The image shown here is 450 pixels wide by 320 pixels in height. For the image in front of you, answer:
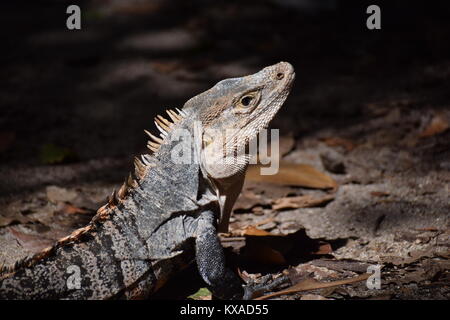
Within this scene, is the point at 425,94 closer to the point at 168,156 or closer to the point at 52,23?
the point at 168,156

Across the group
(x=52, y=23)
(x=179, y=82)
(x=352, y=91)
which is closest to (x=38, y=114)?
(x=179, y=82)

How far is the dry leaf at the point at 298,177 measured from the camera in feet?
19.4

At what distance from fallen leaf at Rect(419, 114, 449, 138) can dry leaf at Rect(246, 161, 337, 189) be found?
4.80ft

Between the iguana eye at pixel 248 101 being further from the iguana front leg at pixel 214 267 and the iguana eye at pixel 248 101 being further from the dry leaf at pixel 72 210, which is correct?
the dry leaf at pixel 72 210

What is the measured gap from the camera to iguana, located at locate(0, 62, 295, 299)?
12.5 ft

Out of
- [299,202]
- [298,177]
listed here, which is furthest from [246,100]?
[298,177]

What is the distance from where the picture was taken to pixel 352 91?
26.6 feet

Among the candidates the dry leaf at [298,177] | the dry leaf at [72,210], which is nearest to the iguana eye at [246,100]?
the dry leaf at [298,177]

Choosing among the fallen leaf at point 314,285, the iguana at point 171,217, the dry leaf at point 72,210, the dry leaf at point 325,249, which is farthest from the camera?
the dry leaf at point 72,210

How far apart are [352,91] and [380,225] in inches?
134

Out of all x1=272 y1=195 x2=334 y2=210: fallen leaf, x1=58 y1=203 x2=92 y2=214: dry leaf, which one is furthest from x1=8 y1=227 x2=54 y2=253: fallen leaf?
x1=272 y1=195 x2=334 y2=210: fallen leaf

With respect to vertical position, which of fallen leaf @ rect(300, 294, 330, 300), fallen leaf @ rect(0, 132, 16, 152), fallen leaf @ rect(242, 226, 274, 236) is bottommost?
fallen leaf @ rect(300, 294, 330, 300)

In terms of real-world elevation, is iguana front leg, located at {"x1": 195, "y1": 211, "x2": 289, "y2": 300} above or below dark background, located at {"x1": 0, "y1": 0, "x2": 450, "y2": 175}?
below

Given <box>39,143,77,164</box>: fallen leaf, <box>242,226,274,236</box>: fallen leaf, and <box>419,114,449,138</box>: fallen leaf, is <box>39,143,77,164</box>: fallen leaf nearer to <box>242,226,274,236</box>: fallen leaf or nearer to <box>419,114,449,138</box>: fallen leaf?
<box>242,226,274,236</box>: fallen leaf
